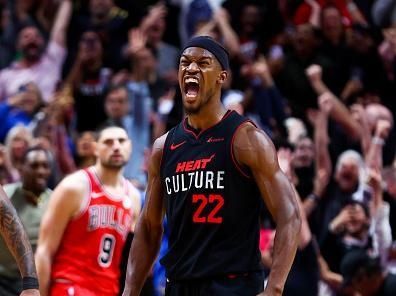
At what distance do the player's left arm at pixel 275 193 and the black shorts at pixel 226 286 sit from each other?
0.24 metres

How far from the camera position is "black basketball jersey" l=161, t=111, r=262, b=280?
631cm

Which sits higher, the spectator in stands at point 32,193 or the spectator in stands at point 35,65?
the spectator in stands at point 35,65

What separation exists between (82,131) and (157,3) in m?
2.46

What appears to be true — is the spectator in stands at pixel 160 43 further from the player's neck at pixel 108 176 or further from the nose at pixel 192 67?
the nose at pixel 192 67

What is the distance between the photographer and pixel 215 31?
44.5 ft

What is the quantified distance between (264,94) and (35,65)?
2.58 meters

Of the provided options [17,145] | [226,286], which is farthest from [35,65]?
[226,286]

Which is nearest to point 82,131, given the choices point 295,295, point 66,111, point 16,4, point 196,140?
point 66,111

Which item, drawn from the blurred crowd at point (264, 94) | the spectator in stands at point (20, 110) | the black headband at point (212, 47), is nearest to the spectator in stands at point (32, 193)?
the blurred crowd at point (264, 94)

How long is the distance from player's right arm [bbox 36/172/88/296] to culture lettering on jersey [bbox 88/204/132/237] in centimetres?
14

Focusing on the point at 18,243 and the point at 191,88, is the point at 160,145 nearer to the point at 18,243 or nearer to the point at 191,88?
the point at 191,88

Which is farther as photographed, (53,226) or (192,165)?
(53,226)

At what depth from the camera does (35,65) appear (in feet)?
42.6

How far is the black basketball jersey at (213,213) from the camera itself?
6.31 metres
